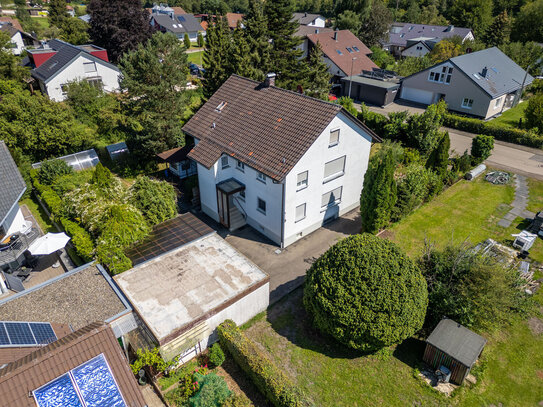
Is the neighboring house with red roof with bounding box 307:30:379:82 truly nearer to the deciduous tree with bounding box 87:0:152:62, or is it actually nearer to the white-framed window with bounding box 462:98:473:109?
the white-framed window with bounding box 462:98:473:109

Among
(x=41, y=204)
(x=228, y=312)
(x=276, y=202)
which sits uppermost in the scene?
(x=276, y=202)

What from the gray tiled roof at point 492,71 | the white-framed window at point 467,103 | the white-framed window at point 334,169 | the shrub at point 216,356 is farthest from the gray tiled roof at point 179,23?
the shrub at point 216,356

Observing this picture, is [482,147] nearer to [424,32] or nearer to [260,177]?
[260,177]

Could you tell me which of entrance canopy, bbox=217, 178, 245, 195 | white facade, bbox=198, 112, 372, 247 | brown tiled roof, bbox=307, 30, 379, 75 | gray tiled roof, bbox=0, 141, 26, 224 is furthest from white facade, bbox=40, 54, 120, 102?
brown tiled roof, bbox=307, 30, 379, 75

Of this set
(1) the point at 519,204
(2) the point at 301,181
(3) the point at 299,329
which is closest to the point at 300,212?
(2) the point at 301,181

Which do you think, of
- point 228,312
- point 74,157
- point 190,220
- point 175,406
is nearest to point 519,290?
point 228,312

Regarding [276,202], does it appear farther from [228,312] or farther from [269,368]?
[269,368]
